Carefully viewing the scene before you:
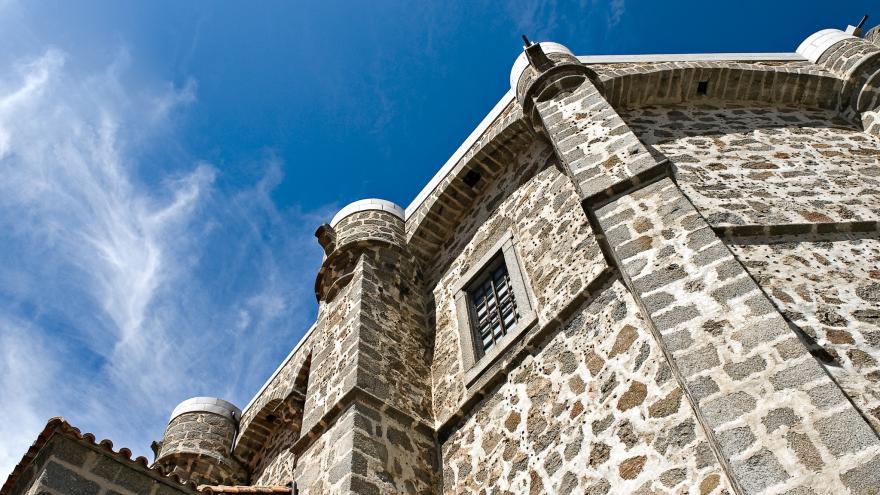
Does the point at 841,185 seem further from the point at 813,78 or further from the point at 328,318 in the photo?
the point at 328,318

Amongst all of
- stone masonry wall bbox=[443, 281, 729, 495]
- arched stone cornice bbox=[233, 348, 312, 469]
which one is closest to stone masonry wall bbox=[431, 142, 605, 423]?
stone masonry wall bbox=[443, 281, 729, 495]

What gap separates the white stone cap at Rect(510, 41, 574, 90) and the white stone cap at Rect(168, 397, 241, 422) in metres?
7.79

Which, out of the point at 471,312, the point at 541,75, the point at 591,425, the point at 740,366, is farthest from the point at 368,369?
the point at 740,366

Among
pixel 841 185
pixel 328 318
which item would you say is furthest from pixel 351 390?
pixel 841 185

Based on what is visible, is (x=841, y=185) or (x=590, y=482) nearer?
(x=590, y=482)

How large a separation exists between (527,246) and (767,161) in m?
2.69

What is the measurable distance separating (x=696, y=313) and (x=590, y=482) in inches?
63.6

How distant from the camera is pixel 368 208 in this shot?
1068cm

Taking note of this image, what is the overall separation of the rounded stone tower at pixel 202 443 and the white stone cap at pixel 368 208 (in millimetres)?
4438

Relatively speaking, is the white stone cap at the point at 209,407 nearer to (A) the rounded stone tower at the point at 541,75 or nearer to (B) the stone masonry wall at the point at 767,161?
(A) the rounded stone tower at the point at 541,75

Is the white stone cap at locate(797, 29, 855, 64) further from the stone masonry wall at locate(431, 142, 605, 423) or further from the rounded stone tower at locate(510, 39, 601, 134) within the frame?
the stone masonry wall at locate(431, 142, 605, 423)

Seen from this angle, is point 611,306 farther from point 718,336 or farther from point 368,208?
point 368,208

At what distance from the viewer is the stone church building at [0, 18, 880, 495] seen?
4.23 m

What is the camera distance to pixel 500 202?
368 inches
